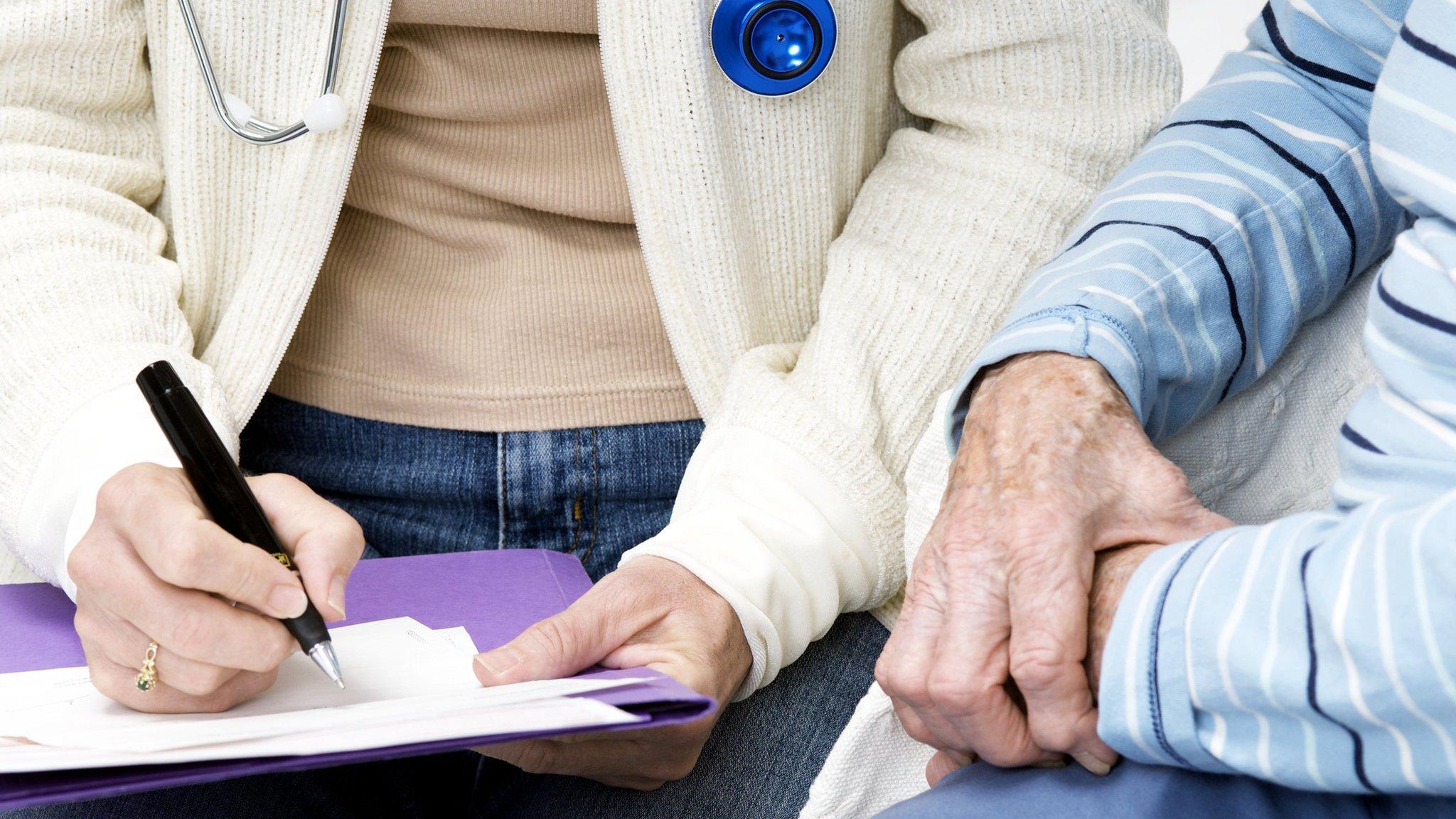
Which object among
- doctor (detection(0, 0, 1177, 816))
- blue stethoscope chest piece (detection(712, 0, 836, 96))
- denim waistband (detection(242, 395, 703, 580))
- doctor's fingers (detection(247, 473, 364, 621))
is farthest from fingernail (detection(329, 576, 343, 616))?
blue stethoscope chest piece (detection(712, 0, 836, 96))

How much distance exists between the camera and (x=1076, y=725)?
1.56 ft

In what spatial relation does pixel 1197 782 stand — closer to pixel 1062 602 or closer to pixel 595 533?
pixel 1062 602

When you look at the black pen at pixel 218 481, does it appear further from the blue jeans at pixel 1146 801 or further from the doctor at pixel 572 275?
the blue jeans at pixel 1146 801

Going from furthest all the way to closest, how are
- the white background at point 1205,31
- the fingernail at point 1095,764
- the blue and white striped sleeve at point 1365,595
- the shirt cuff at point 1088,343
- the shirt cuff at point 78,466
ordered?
the white background at point 1205,31 → the shirt cuff at point 78,466 → the shirt cuff at point 1088,343 → the fingernail at point 1095,764 → the blue and white striped sleeve at point 1365,595

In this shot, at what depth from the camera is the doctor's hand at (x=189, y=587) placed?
1.73ft

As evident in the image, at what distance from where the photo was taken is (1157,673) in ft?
1.42

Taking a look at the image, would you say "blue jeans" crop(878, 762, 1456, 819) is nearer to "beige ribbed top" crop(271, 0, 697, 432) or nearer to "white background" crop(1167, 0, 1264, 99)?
"beige ribbed top" crop(271, 0, 697, 432)

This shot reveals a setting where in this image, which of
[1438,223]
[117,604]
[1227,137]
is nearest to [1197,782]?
[1438,223]

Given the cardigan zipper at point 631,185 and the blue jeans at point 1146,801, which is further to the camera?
the cardigan zipper at point 631,185

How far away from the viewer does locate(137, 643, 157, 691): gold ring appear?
21.7 inches

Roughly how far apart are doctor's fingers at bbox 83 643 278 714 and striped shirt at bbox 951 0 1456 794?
389 millimetres

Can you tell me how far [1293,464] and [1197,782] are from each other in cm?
26

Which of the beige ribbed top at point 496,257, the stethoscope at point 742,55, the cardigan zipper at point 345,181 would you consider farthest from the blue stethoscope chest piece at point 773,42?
the cardigan zipper at point 345,181

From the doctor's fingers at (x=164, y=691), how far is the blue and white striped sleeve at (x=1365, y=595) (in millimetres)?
394
